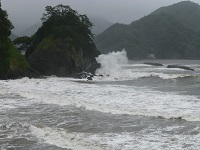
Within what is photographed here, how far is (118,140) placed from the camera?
10.1m

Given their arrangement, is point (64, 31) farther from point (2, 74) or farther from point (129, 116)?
point (129, 116)

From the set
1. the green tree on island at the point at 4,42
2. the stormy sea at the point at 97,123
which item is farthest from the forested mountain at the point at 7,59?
the stormy sea at the point at 97,123

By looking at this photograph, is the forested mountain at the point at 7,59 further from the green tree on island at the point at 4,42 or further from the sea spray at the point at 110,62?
the sea spray at the point at 110,62

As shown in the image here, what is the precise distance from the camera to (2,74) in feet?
104

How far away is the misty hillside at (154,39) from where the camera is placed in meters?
134

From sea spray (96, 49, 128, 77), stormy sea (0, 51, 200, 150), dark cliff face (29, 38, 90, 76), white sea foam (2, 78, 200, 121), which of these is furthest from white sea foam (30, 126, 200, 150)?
sea spray (96, 49, 128, 77)

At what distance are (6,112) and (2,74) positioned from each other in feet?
60.4

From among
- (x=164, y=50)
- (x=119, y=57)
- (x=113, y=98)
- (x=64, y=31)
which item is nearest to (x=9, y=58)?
(x=64, y=31)

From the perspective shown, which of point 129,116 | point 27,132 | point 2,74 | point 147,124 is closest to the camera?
point 27,132

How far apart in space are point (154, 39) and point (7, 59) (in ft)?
388

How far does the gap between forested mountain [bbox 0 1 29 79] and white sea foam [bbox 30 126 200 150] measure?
73.1 feet

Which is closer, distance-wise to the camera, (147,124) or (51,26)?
(147,124)

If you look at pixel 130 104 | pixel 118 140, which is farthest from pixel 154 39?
pixel 118 140

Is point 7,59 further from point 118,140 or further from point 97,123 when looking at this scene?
point 118,140
